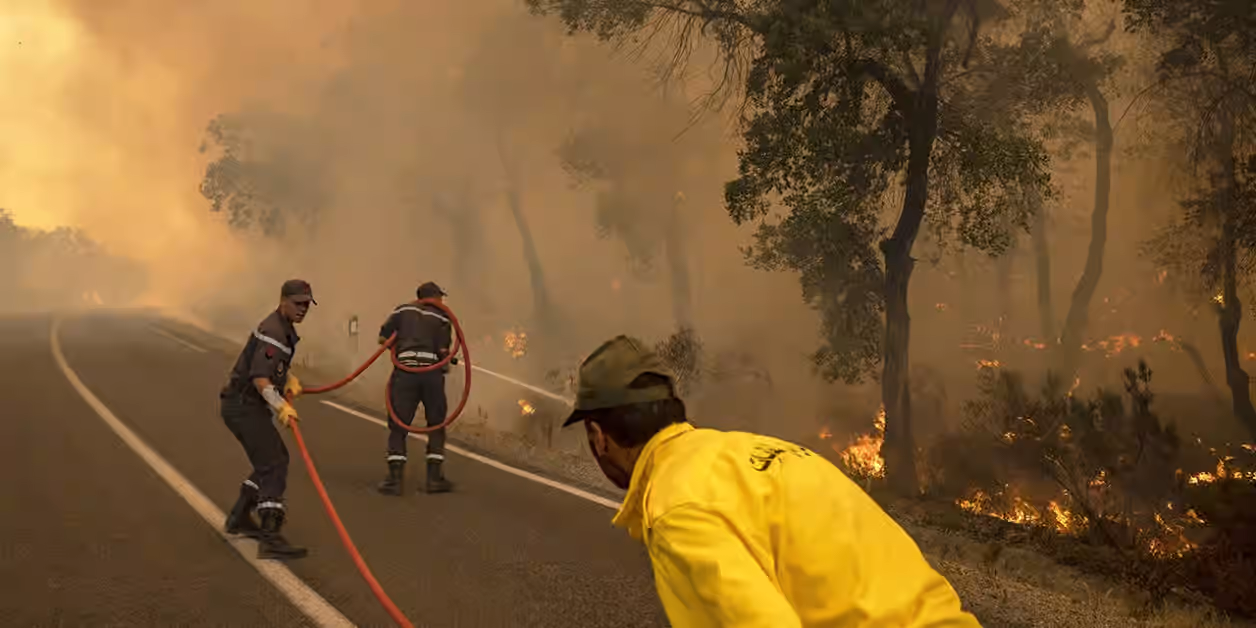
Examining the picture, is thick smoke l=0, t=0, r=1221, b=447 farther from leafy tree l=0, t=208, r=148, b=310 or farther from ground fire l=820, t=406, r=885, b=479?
leafy tree l=0, t=208, r=148, b=310

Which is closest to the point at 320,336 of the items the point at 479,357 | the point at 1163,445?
the point at 479,357

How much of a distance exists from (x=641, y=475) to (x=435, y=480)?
23.8ft

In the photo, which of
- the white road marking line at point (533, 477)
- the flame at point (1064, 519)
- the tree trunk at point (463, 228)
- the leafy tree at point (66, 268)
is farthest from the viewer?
the leafy tree at point (66, 268)

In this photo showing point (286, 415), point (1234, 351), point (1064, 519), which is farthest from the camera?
point (1234, 351)

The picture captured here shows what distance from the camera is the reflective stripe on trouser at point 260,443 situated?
23.1ft

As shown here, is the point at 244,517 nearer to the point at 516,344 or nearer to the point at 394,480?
the point at 394,480

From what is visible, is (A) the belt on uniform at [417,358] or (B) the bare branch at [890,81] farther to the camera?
(B) the bare branch at [890,81]

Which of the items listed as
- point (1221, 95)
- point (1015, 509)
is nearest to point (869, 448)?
point (1015, 509)

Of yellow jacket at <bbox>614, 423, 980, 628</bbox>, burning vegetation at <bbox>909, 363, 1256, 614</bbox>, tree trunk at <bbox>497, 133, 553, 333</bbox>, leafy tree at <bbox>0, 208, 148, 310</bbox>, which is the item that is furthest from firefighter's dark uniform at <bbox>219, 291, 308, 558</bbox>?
leafy tree at <bbox>0, 208, 148, 310</bbox>

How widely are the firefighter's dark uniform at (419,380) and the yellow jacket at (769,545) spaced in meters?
7.22

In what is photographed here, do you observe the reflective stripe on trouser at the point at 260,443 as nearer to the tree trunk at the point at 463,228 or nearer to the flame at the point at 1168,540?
the flame at the point at 1168,540

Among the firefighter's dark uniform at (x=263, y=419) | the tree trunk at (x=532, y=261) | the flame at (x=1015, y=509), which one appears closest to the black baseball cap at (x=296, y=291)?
the firefighter's dark uniform at (x=263, y=419)

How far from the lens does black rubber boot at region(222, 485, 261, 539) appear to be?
7230mm

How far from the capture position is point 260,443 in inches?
279
